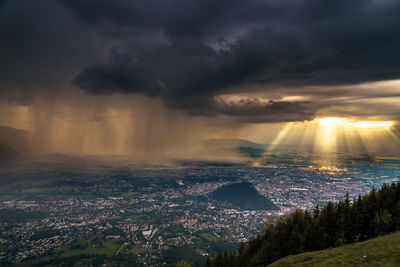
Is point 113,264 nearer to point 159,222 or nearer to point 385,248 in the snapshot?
point 159,222

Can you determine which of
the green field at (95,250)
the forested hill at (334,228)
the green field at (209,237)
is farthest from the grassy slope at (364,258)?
the green field at (95,250)

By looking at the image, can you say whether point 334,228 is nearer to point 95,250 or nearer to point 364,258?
point 364,258

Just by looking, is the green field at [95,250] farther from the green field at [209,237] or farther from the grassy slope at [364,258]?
the grassy slope at [364,258]

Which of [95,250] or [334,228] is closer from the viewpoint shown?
[334,228]

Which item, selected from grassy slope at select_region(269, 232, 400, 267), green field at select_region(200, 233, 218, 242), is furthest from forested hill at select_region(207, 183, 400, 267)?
green field at select_region(200, 233, 218, 242)

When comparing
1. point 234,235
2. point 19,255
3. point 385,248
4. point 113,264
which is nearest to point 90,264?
point 113,264

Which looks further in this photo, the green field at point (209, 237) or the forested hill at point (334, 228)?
the green field at point (209, 237)

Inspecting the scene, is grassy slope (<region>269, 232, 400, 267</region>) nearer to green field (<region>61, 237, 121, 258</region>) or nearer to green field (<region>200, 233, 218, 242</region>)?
green field (<region>200, 233, 218, 242</region>)

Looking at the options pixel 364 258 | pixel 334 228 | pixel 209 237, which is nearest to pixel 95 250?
pixel 209 237
